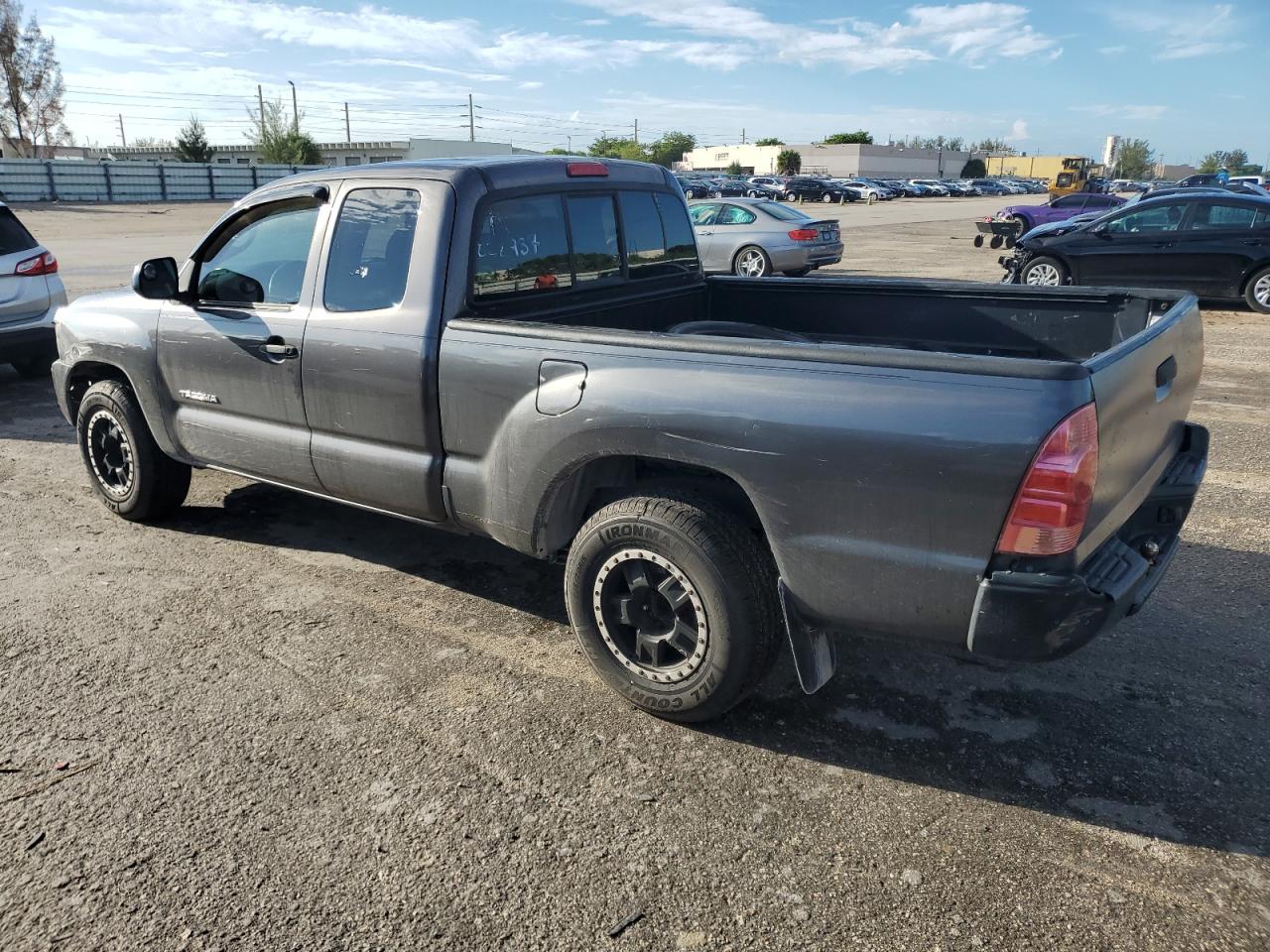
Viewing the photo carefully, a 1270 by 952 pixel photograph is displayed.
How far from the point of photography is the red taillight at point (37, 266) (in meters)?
8.09

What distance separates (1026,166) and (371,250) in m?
144

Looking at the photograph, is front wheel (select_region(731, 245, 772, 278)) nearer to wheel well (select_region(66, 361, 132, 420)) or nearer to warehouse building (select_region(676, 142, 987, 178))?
wheel well (select_region(66, 361, 132, 420))

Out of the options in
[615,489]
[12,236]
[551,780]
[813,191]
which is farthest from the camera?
[813,191]

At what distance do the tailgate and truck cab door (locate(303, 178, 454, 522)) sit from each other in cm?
231

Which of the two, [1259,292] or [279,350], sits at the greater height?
[279,350]

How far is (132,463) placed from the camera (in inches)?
199

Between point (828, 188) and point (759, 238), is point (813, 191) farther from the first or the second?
point (759, 238)

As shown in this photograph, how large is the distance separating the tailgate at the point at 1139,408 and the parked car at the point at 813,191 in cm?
5540

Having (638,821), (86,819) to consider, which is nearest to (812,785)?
(638,821)

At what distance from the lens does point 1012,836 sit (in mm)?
2725

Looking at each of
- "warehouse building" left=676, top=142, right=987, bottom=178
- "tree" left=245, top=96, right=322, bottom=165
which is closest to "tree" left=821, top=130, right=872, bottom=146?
"warehouse building" left=676, top=142, right=987, bottom=178

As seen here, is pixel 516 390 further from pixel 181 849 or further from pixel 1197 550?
pixel 1197 550

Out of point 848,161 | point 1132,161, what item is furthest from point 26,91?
point 1132,161

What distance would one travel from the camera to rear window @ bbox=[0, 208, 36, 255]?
26.6 feet
